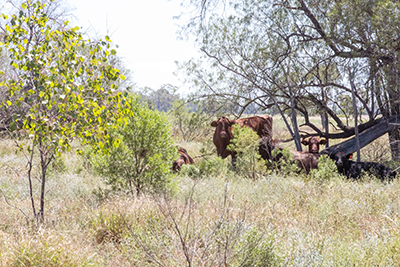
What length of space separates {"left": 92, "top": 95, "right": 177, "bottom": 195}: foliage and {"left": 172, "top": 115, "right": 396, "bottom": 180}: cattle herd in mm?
4056

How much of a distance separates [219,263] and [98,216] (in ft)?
8.47

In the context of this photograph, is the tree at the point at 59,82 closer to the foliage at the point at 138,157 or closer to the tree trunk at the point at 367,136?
the foliage at the point at 138,157

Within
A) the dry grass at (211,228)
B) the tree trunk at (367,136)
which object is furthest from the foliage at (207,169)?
the tree trunk at (367,136)

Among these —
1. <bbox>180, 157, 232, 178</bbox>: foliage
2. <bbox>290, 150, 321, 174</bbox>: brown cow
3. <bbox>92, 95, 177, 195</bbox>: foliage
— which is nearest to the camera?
<bbox>92, 95, 177, 195</bbox>: foliage

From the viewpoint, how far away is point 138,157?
7.13 meters

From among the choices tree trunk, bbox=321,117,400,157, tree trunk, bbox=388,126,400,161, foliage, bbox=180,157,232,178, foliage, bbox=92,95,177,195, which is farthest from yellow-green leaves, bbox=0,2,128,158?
tree trunk, bbox=388,126,400,161

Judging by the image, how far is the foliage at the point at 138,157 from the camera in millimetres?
6782

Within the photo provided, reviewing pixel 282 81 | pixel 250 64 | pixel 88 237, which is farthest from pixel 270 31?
pixel 88 237

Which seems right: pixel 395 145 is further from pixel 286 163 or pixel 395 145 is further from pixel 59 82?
pixel 59 82

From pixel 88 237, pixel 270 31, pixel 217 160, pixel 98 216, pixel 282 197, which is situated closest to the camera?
pixel 88 237

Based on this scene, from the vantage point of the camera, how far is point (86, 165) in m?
10.9

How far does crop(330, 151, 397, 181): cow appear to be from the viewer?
29.1 ft

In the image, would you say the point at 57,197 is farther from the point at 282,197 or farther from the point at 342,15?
the point at 342,15

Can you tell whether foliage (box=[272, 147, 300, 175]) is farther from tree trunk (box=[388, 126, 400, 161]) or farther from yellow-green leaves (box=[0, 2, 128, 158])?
yellow-green leaves (box=[0, 2, 128, 158])
